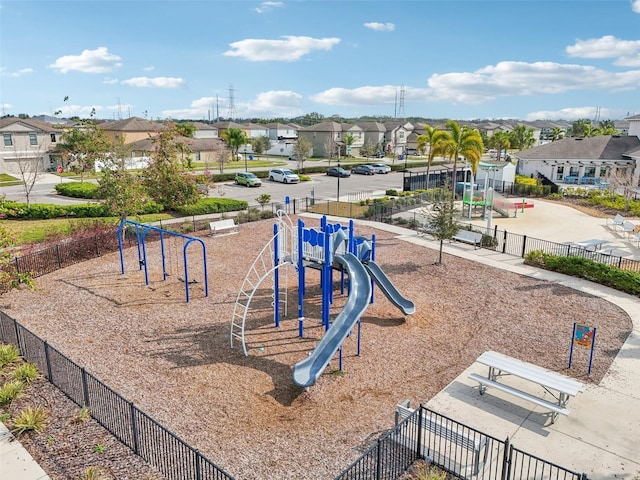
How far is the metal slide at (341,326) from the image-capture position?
11.1m

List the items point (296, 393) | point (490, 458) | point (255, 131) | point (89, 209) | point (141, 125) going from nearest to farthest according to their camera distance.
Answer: point (490, 458)
point (296, 393)
point (89, 209)
point (141, 125)
point (255, 131)

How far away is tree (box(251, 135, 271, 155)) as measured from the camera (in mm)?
84812

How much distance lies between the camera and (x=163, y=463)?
8484 mm

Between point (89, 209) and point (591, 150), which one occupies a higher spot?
point (591, 150)

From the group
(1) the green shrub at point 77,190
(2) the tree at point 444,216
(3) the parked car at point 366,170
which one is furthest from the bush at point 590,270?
(3) the parked car at point 366,170

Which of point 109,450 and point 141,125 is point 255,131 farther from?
point 109,450

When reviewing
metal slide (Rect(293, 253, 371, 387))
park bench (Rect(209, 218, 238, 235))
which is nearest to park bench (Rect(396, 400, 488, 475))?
metal slide (Rect(293, 253, 371, 387))

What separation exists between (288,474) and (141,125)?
243 feet

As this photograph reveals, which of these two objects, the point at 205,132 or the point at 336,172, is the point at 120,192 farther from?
the point at 205,132

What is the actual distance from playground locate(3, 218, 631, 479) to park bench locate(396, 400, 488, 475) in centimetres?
94

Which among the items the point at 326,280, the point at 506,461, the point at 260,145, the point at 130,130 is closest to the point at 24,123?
the point at 130,130

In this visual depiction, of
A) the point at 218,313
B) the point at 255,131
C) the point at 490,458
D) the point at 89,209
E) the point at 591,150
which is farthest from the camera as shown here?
the point at 255,131

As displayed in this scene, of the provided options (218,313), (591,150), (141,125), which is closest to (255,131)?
(141,125)

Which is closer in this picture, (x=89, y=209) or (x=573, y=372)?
(x=573, y=372)
